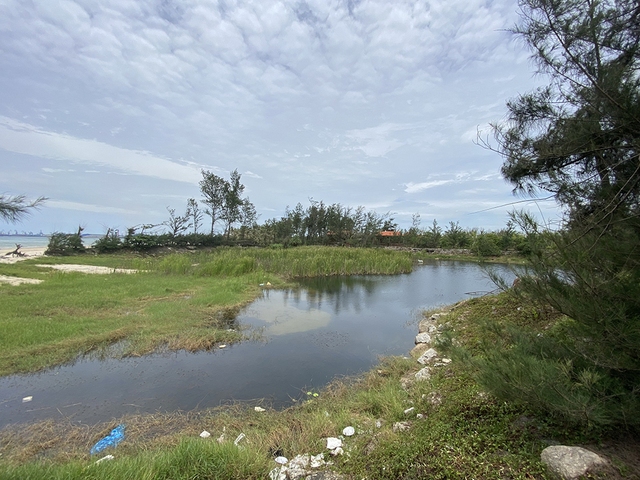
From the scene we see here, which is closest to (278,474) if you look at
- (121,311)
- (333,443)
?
(333,443)

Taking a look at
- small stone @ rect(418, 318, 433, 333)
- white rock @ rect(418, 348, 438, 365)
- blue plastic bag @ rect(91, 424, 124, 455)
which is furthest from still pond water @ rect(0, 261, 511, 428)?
white rock @ rect(418, 348, 438, 365)

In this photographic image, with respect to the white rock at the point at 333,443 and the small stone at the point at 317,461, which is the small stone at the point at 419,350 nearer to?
the white rock at the point at 333,443

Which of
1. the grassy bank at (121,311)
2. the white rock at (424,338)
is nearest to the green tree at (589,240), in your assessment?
the white rock at (424,338)

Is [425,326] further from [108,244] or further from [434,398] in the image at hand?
[108,244]

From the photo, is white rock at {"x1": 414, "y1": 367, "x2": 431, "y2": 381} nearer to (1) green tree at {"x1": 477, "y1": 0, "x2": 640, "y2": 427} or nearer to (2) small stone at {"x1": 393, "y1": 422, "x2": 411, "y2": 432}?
(2) small stone at {"x1": 393, "y1": 422, "x2": 411, "y2": 432}

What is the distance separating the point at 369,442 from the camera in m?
2.55

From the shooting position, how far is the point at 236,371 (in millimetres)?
4824

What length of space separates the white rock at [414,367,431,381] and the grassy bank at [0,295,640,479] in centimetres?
11

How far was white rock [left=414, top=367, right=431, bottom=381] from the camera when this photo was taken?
388 centimetres

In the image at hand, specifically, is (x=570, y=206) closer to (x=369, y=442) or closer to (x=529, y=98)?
(x=529, y=98)

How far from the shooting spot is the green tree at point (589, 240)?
5.88 ft

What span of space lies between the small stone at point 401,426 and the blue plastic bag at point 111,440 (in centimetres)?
262

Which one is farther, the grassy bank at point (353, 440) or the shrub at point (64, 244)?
the shrub at point (64, 244)

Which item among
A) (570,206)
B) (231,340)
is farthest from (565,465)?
(231,340)
